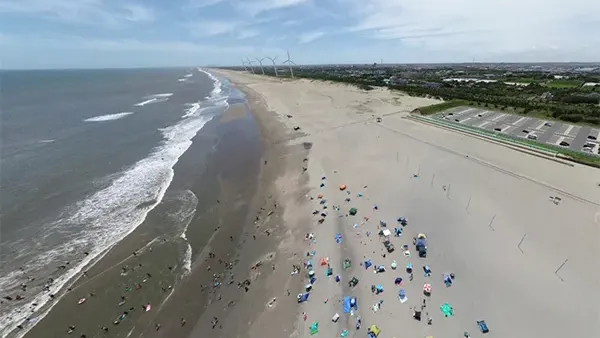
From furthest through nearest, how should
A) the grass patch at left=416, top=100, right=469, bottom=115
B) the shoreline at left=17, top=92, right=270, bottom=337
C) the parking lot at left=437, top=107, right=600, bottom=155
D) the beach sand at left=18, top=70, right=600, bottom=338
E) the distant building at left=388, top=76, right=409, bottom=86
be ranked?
the distant building at left=388, top=76, right=409, bottom=86
the grass patch at left=416, top=100, right=469, bottom=115
the parking lot at left=437, top=107, right=600, bottom=155
the shoreline at left=17, top=92, right=270, bottom=337
the beach sand at left=18, top=70, right=600, bottom=338

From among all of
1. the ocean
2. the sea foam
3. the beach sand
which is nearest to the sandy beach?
the beach sand

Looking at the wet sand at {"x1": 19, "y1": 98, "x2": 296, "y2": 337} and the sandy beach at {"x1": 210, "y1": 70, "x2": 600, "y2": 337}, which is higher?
the sandy beach at {"x1": 210, "y1": 70, "x2": 600, "y2": 337}

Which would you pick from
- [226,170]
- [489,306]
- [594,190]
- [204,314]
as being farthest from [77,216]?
[594,190]

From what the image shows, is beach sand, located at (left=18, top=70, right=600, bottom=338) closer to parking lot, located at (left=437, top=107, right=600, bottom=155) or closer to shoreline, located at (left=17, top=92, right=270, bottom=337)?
shoreline, located at (left=17, top=92, right=270, bottom=337)

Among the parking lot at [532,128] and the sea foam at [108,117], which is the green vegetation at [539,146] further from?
the sea foam at [108,117]

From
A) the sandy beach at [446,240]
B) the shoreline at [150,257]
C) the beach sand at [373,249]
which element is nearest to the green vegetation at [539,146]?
the sandy beach at [446,240]

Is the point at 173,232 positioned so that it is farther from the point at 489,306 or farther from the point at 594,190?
the point at 594,190

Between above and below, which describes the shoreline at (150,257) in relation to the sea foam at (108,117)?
below
